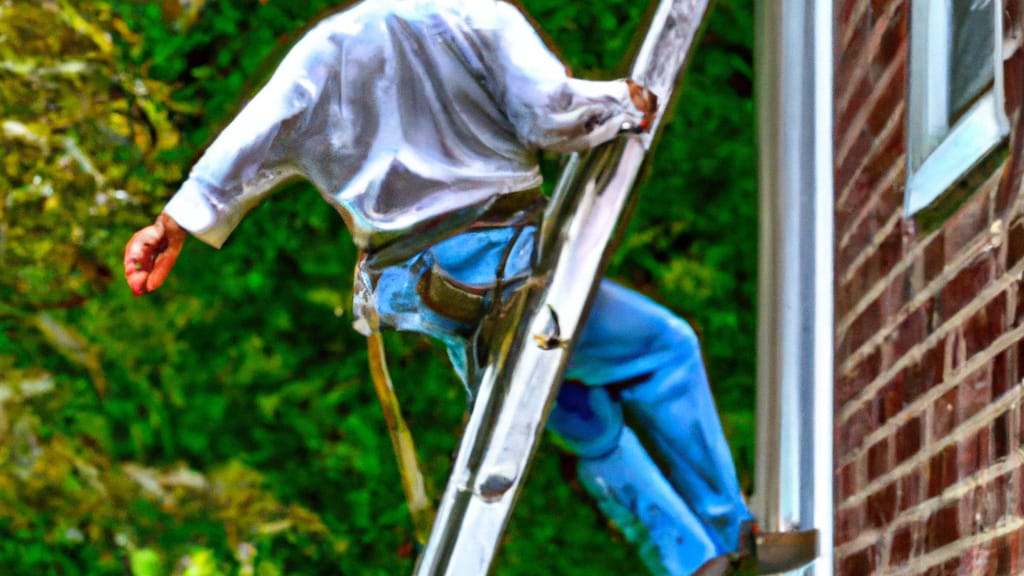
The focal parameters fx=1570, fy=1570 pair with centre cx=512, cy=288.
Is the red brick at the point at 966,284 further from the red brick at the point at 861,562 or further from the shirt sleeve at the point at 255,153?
the shirt sleeve at the point at 255,153

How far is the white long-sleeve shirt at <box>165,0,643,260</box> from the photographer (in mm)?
1598

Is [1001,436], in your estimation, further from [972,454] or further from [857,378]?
[857,378]

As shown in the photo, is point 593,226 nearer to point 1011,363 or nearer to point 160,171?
point 1011,363

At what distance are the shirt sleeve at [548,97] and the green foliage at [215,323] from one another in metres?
1.16

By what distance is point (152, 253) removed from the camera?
5.13 ft

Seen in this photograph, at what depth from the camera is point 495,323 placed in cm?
168

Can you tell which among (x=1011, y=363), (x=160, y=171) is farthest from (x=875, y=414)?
(x=160, y=171)

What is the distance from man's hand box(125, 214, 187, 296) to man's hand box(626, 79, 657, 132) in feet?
1.58

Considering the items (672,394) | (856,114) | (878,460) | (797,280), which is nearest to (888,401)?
(878,460)

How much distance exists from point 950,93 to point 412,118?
594 mm

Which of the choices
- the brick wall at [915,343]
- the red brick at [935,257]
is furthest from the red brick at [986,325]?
the red brick at [935,257]

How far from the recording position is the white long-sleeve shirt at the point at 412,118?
5.24 feet

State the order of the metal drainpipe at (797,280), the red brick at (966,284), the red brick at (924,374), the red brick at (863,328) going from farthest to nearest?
1. the red brick at (863,328)
2. the metal drainpipe at (797,280)
3. the red brick at (924,374)
4. the red brick at (966,284)

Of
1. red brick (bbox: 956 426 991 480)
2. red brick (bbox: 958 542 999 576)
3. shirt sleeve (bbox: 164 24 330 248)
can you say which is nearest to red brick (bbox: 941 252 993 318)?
red brick (bbox: 956 426 991 480)
